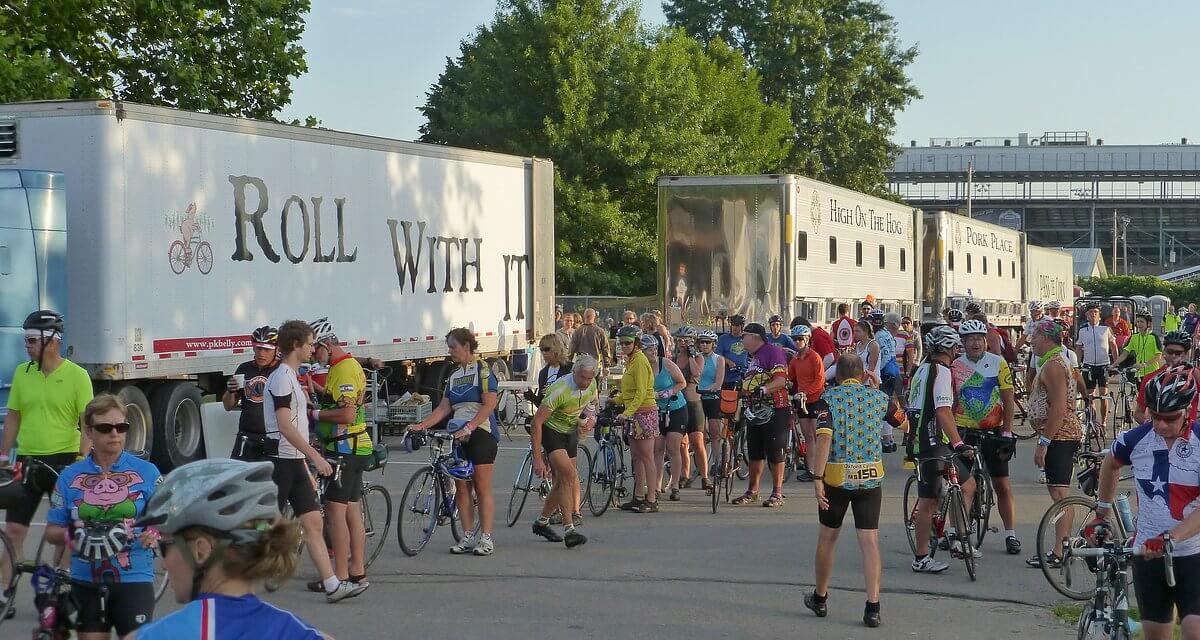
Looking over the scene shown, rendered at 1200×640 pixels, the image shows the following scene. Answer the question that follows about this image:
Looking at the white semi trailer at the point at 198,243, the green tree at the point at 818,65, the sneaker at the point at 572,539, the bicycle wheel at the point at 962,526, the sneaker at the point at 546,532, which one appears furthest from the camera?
the green tree at the point at 818,65

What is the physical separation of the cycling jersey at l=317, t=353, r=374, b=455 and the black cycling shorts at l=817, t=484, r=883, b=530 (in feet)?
10.3

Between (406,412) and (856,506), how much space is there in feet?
39.4

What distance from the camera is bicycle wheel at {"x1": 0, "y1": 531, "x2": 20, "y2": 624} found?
320 inches

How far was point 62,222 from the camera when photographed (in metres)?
15.1

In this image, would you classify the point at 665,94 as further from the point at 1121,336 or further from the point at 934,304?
the point at 1121,336

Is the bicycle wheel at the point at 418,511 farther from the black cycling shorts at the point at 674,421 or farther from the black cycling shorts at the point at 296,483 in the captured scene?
the black cycling shorts at the point at 674,421

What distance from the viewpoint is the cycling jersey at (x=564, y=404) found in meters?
11.6

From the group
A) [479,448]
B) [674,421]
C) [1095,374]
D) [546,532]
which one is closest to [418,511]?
[479,448]

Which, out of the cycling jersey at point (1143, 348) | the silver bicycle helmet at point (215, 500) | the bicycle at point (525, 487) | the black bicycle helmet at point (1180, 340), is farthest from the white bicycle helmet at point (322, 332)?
the cycling jersey at point (1143, 348)

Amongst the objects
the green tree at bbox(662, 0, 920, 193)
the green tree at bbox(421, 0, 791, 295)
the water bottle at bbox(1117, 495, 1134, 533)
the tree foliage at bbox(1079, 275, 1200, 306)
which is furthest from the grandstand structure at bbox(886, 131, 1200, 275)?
the water bottle at bbox(1117, 495, 1134, 533)

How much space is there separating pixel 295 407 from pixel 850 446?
3.41 m

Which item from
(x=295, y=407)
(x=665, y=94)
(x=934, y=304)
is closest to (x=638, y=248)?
(x=665, y=94)

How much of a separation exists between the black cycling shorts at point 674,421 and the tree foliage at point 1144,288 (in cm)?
7849

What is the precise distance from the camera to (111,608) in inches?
235
